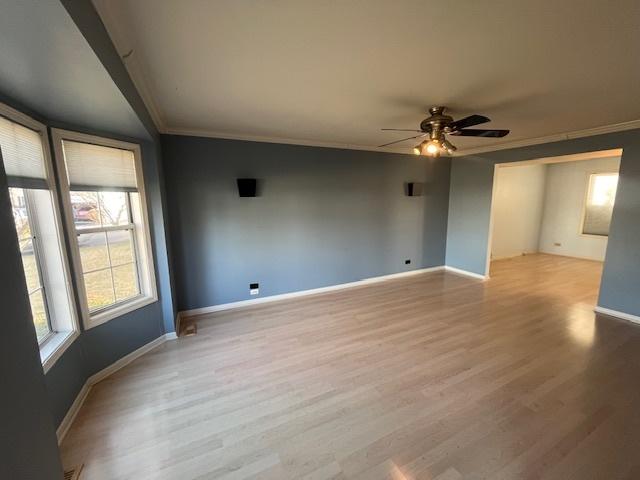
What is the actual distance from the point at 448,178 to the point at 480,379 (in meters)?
4.23

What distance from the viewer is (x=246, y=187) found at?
Answer: 359cm

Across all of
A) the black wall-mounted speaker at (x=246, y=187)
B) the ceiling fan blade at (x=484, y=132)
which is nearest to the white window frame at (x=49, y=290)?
the black wall-mounted speaker at (x=246, y=187)

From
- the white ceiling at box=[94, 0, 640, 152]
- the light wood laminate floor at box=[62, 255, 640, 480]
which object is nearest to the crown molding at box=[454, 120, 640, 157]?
the white ceiling at box=[94, 0, 640, 152]

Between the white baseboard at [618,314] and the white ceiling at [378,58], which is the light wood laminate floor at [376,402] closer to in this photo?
the white baseboard at [618,314]

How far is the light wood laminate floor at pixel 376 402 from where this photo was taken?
5.18ft

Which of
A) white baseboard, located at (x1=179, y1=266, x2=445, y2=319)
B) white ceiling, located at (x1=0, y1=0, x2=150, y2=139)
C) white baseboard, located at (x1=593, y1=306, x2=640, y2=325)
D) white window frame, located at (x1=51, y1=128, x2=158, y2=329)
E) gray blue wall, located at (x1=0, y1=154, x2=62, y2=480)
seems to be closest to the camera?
gray blue wall, located at (x1=0, y1=154, x2=62, y2=480)

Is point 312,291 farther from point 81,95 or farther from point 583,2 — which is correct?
point 583,2

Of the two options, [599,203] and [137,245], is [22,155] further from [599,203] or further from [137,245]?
[599,203]

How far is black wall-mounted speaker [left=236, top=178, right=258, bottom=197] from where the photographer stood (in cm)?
356

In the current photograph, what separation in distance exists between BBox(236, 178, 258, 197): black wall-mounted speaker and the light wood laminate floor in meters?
1.71

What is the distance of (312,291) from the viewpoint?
4.40 metres

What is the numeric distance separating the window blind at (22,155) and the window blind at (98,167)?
0.77 feet

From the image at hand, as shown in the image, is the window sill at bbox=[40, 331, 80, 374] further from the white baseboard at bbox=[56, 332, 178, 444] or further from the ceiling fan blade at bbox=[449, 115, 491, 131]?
the ceiling fan blade at bbox=[449, 115, 491, 131]

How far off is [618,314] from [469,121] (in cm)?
345
